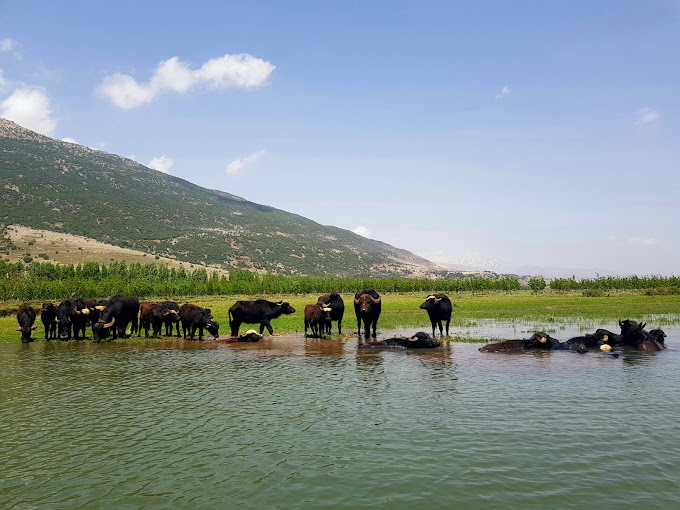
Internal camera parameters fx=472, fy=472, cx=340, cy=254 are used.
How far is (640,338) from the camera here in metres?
22.4

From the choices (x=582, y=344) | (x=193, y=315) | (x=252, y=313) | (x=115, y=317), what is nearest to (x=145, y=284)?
(x=115, y=317)

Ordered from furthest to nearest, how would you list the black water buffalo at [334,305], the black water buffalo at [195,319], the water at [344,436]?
the black water buffalo at [334,305], the black water buffalo at [195,319], the water at [344,436]

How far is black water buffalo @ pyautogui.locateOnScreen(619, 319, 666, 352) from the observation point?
2169cm

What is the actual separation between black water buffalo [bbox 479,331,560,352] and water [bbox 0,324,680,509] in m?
3.36

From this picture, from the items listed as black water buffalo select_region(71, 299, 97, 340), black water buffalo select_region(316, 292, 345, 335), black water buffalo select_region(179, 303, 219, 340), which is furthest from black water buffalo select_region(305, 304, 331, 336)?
black water buffalo select_region(71, 299, 97, 340)

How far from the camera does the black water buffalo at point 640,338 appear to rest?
21688mm

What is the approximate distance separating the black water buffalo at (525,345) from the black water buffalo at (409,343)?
2.60 metres

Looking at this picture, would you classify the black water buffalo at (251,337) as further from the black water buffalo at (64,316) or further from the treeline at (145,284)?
the treeline at (145,284)

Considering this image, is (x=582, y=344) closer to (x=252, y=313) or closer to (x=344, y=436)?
(x=344, y=436)

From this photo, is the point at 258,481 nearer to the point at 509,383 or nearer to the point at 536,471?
the point at 536,471

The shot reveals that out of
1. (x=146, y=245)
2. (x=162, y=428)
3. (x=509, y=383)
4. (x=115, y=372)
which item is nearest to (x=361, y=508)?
(x=162, y=428)

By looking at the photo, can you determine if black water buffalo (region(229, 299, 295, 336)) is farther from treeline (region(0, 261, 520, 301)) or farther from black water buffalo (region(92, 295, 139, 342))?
treeline (region(0, 261, 520, 301))

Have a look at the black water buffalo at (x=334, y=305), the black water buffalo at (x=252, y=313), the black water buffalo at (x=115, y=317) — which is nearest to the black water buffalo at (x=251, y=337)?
Result: the black water buffalo at (x=252, y=313)

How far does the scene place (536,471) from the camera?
27.3ft
